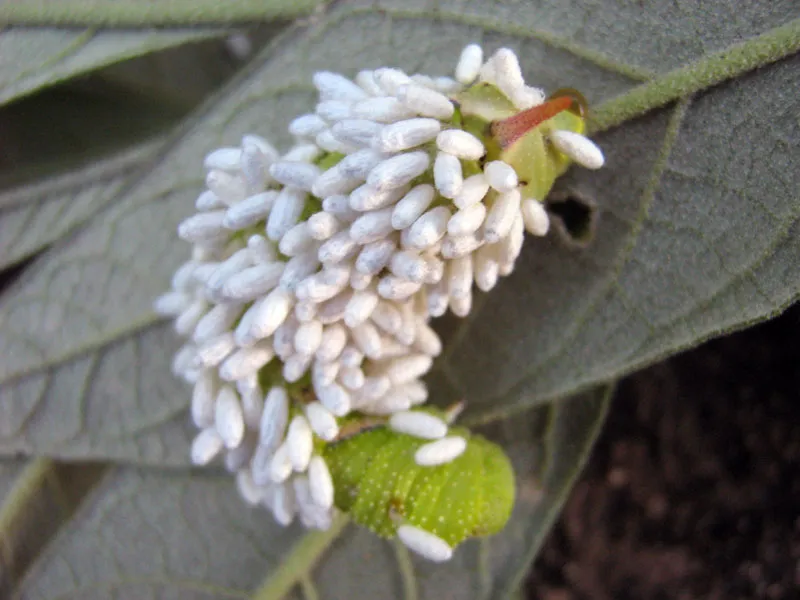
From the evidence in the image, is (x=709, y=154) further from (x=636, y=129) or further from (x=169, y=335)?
(x=169, y=335)

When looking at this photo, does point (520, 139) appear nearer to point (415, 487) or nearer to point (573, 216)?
point (573, 216)

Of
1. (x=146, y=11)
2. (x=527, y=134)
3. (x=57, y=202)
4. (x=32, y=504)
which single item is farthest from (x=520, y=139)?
(x=32, y=504)

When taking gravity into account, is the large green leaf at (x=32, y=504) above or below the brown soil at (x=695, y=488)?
above

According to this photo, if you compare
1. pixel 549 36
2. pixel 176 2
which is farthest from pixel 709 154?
pixel 176 2

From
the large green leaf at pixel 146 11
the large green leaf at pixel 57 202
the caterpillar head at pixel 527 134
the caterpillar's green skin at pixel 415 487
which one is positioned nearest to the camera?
the caterpillar head at pixel 527 134

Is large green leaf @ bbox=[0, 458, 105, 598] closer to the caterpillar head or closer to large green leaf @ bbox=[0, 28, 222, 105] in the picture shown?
large green leaf @ bbox=[0, 28, 222, 105]

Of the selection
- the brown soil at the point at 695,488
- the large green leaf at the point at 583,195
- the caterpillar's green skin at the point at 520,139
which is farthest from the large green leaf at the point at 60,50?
the brown soil at the point at 695,488

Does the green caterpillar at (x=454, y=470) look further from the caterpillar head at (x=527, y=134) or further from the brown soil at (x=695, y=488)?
the brown soil at (x=695, y=488)
